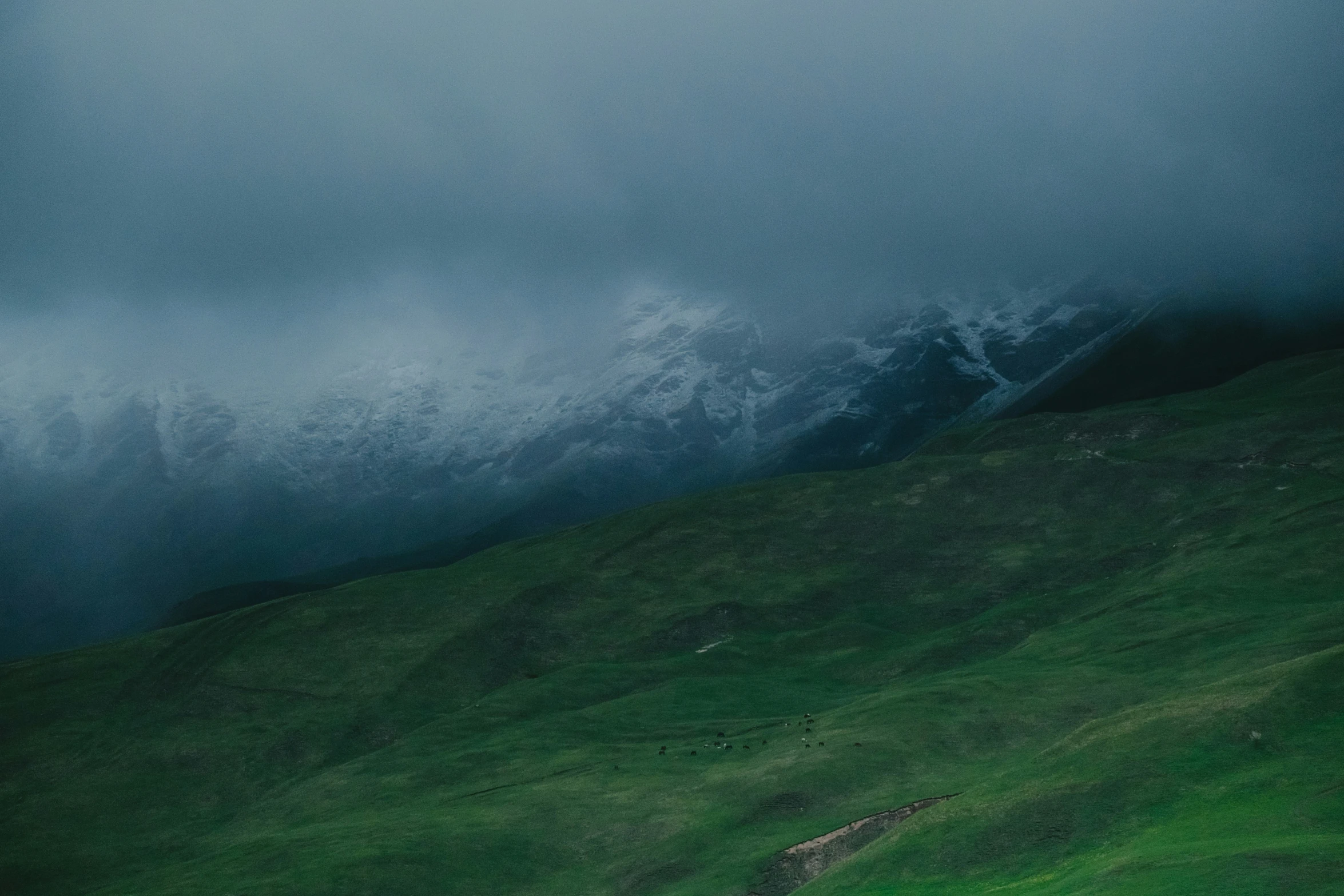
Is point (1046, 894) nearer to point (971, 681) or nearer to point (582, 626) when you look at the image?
point (971, 681)

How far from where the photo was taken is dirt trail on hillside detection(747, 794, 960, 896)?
7088 centimetres

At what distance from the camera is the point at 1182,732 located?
187 feet

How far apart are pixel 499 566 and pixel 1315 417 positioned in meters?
117

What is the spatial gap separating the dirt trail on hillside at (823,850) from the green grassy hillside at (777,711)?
2.33 feet

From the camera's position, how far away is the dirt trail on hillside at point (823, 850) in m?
70.9

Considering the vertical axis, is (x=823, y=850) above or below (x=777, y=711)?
above

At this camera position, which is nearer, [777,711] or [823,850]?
[823,850]

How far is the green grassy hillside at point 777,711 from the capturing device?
179ft

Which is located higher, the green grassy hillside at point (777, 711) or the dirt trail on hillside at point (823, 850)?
the green grassy hillside at point (777, 711)

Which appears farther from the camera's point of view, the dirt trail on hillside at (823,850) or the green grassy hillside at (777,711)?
the dirt trail on hillside at (823,850)

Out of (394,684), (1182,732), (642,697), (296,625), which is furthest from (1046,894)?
(296,625)

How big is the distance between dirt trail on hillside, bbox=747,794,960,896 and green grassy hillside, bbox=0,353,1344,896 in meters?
0.71

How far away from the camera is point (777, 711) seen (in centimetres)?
12812

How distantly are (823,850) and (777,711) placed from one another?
2130 inches
